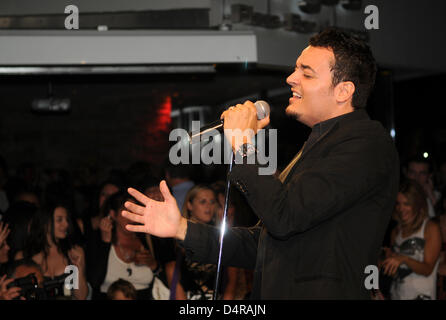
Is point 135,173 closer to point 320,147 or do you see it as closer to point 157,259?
point 157,259

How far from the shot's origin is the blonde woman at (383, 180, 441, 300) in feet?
12.4

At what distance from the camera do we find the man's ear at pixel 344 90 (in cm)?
162

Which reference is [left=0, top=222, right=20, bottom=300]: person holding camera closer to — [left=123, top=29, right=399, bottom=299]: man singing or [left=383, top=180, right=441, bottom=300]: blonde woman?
[left=123, top=29, right=399, bottom=299]: man singing

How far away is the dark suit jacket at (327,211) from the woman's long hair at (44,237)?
255 cm

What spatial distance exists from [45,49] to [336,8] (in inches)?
104

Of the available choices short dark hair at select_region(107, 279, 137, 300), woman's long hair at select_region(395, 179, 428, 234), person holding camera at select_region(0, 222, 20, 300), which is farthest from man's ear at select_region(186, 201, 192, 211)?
woman's long hair at select_region(395, 179, 428, 234)

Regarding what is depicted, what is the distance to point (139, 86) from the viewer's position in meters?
8.20

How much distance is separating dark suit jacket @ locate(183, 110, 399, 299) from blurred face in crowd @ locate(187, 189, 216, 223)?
7.98 ft

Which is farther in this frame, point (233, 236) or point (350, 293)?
point (233, 236)

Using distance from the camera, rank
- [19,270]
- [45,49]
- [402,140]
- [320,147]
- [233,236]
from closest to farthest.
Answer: [320,147] → [233,236] → [19,270] → [45,49] → [402,140]

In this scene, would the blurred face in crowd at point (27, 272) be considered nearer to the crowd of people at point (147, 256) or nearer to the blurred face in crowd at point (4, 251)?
the crowd of people at point (147, 256)

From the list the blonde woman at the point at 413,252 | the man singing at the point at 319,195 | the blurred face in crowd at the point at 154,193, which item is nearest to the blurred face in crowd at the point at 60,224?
the blurred face in crowd at the point at 154,193
